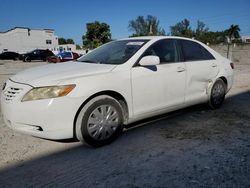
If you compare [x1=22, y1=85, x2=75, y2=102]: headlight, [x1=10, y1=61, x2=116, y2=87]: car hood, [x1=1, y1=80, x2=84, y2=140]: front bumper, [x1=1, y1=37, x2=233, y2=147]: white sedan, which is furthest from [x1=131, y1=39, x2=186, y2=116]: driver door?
[x1=22, y1=85, x2=75, y2=102]: headlight

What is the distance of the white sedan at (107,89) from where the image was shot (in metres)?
3.12

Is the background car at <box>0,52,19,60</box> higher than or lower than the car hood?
higher

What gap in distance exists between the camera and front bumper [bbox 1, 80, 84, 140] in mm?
3059

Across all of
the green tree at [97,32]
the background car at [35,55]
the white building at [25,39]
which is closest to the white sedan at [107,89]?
the background car at [35,55]

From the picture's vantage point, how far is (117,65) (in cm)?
365

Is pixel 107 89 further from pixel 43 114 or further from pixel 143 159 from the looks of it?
pixel 143 159

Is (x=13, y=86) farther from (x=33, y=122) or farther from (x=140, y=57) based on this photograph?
(x=140, y=57)

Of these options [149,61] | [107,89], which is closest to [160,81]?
[149,61]

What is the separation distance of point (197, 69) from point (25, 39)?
5864 centimetres

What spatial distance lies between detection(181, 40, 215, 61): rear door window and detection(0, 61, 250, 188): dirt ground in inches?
47.9

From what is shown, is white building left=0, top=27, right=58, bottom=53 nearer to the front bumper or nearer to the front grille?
the front grille

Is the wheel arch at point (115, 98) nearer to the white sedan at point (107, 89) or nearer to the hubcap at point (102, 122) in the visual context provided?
the white sedan at point (107, 89)

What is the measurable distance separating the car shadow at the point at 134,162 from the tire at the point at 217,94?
96 cm

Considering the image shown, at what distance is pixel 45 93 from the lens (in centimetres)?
310
